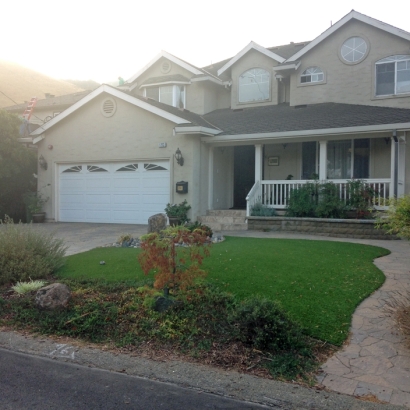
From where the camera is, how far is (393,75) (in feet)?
48.8

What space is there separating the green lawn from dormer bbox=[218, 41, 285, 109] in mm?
9056

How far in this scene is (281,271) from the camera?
23.7 ft

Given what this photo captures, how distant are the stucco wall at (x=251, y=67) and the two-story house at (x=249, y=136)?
4 cm

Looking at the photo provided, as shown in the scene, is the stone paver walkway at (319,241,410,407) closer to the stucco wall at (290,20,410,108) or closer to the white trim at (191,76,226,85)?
the stucco wall at (290,20,410,108)

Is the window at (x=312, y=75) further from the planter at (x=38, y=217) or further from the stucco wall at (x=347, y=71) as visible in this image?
the planter at (x=38, y=217)

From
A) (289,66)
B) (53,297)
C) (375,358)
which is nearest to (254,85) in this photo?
(289,66)

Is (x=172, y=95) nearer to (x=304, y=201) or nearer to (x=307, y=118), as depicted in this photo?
(x=307, y=118)

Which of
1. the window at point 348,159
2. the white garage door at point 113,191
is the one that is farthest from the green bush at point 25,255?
the window at point 348,159

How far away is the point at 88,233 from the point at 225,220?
14.4 feet

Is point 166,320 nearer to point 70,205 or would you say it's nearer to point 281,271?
point 281,271

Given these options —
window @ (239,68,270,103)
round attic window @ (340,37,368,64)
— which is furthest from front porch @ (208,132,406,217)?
round attic window @ (340,37,368,64)

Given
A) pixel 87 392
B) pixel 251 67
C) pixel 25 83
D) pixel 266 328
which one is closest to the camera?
pixel 87 392

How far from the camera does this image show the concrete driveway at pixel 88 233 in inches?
430

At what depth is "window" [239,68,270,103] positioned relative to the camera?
58.3 ft
